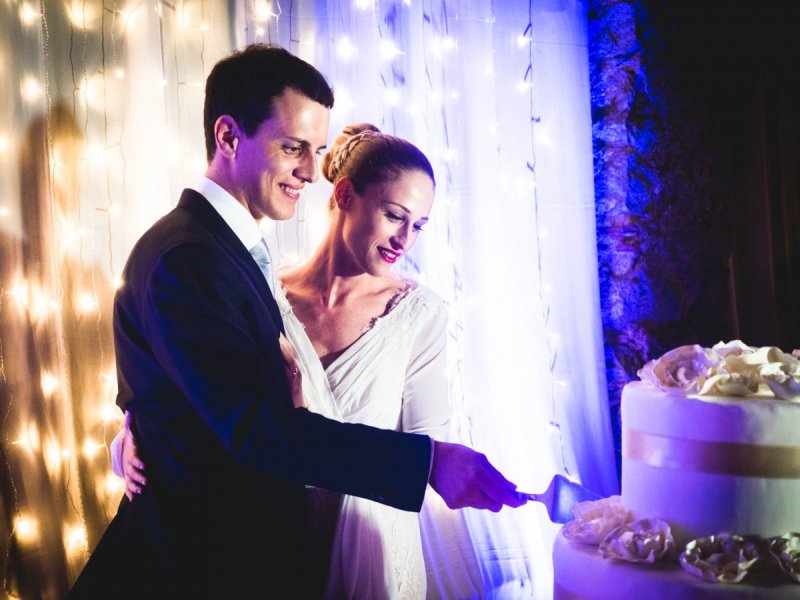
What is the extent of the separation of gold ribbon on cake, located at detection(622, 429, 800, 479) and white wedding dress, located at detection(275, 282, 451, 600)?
1023mm

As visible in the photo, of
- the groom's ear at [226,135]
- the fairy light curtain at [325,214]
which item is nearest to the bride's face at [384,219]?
the fairy light curtain at [325,214]

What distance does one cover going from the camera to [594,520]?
1584mm

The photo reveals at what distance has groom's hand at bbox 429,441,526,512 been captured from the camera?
1354mm

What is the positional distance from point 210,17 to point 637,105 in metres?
1.94

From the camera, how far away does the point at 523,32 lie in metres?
2.92

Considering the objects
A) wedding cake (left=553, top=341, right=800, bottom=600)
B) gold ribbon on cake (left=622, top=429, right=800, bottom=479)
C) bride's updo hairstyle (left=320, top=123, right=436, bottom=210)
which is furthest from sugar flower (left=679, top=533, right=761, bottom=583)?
bride's updo hairstyle (left=320, top=123, right=436, bottom=210)

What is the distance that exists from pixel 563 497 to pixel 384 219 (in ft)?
3.59

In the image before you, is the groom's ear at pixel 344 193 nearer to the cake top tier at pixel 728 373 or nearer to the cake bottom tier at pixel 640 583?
the cake top tier at pixel 728 373

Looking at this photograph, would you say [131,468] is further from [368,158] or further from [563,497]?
[368,158]

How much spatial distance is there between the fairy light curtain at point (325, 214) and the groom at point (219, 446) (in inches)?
35.9

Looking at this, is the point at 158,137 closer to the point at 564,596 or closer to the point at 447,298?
the point at 447,298

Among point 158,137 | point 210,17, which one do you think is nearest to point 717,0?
point 210,17

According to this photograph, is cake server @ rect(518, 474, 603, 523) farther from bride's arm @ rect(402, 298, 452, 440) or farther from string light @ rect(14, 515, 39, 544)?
string light @ rect(14, 515, 39, 544)

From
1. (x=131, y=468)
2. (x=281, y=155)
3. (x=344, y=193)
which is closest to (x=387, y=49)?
(x=344, y=193)
